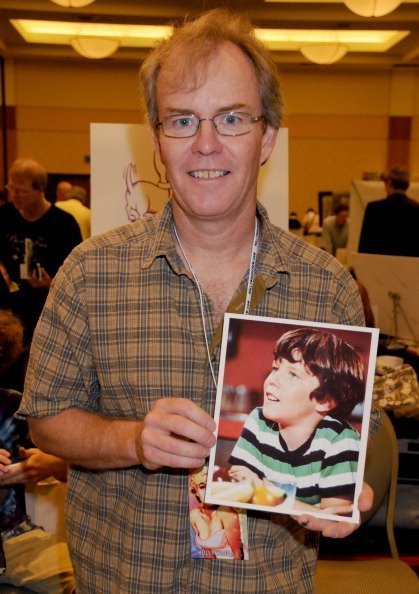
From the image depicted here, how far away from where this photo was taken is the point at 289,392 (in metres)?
1.19

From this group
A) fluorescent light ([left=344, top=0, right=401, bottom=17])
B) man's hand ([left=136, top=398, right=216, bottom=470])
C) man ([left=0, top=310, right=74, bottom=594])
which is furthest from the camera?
fluorescent light ([left=344, top=0, right=401, bottom=17])

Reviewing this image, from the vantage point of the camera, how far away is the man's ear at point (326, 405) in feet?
3.87

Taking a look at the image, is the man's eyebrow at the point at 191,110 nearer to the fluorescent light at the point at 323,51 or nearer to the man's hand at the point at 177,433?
the man's hand at the point at 177,433

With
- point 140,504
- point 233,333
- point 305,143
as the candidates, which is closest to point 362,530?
point 140,504

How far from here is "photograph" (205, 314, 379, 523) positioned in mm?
1179

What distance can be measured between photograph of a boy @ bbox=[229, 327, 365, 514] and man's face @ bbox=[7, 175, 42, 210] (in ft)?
12.2

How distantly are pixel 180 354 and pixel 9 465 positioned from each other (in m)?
1.14

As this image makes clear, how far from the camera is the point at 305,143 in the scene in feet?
47.5

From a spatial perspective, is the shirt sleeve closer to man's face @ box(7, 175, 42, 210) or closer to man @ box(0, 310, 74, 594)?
man @ box(0, 310, 74, 594)

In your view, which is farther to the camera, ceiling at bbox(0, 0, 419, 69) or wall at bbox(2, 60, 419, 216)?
wall at bbox(2, 60, 419, 216)

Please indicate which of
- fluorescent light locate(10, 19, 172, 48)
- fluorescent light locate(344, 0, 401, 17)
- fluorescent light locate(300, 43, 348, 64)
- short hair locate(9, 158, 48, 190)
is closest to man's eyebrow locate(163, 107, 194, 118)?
short hair locate(9, 158, 48, 190)

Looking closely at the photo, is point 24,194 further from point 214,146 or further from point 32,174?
point 214,146

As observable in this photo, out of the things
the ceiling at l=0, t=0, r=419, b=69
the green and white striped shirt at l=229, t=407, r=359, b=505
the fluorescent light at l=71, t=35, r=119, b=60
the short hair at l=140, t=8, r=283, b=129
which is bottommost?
the green and white striped shirt at l=229, t=407, r=359, b=505

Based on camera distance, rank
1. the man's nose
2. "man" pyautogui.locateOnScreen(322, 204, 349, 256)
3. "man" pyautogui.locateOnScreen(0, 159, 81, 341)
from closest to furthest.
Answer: the man's nose < "man" pyautogui.locateOnScreen(0, 159, 81, 341) < "man" pyautogui.locateOnScreen(322, 204, 349, 256)
